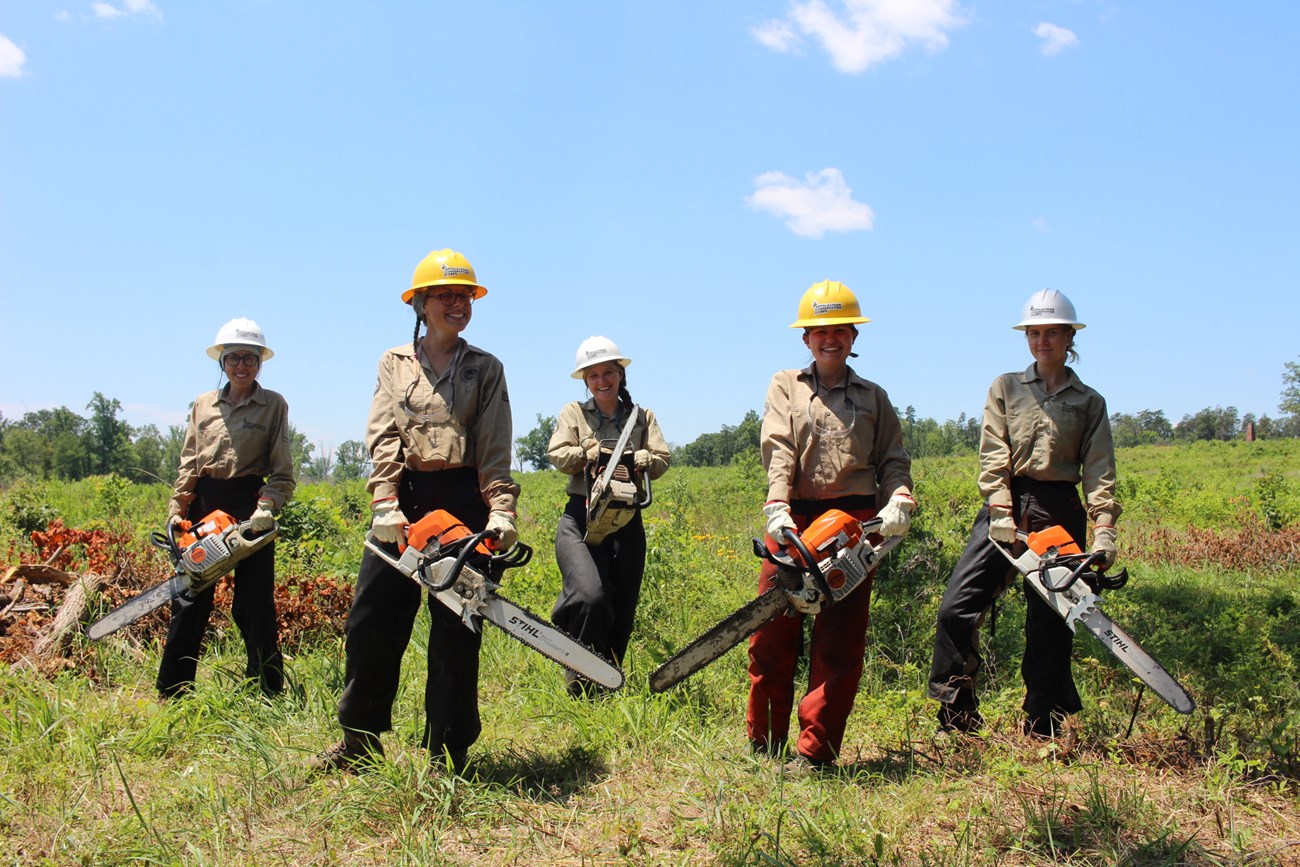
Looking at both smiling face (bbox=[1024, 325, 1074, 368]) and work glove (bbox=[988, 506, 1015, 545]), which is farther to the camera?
smiling face (bbox=[1024, 325, 1074, 368])

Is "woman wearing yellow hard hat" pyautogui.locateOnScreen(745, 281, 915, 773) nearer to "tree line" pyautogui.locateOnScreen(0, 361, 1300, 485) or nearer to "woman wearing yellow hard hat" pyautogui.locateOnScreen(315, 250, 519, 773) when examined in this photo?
"woman wearing yellow hard hat" pyautogui.locateOnScreen(315, 250, 519, 773)

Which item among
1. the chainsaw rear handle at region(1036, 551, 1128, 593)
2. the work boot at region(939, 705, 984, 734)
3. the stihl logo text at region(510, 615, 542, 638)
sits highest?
the chainsaw rear handle at region(1036, 551, 1128, 593)

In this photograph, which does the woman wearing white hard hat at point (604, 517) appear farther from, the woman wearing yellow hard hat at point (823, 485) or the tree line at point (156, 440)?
the tree line at point (156, 440)

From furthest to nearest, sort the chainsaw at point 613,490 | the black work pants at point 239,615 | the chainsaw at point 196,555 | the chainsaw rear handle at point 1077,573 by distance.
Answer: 1. the black work pants at point 239,615
2. the chainsaw at point 613,490
3. the chainsaw at point 196,555
4. the chainsaw rear handle at point 1077,573

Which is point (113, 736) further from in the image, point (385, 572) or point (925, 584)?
point (925, 584)

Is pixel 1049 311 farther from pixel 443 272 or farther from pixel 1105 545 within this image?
pixel 443 272

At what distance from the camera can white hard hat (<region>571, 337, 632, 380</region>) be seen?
5.03 m

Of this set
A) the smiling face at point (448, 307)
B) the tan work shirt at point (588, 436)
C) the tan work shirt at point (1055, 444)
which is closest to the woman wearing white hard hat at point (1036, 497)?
the tan work shirt at point (1055, 444)

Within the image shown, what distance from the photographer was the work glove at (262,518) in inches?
182

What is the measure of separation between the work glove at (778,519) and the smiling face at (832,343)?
694mm

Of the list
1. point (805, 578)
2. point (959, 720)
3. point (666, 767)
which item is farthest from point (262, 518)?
point (959, 720)

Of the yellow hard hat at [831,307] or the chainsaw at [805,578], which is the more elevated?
the yellow hard hat at [831,307]

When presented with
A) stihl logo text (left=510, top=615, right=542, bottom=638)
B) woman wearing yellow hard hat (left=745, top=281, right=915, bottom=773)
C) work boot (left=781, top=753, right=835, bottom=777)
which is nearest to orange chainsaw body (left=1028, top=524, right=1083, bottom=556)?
woman wearing yellow hard hat (left=745, top=281, right=915, bottom=773)

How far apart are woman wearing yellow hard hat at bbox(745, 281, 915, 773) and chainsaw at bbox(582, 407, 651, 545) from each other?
99 cm
